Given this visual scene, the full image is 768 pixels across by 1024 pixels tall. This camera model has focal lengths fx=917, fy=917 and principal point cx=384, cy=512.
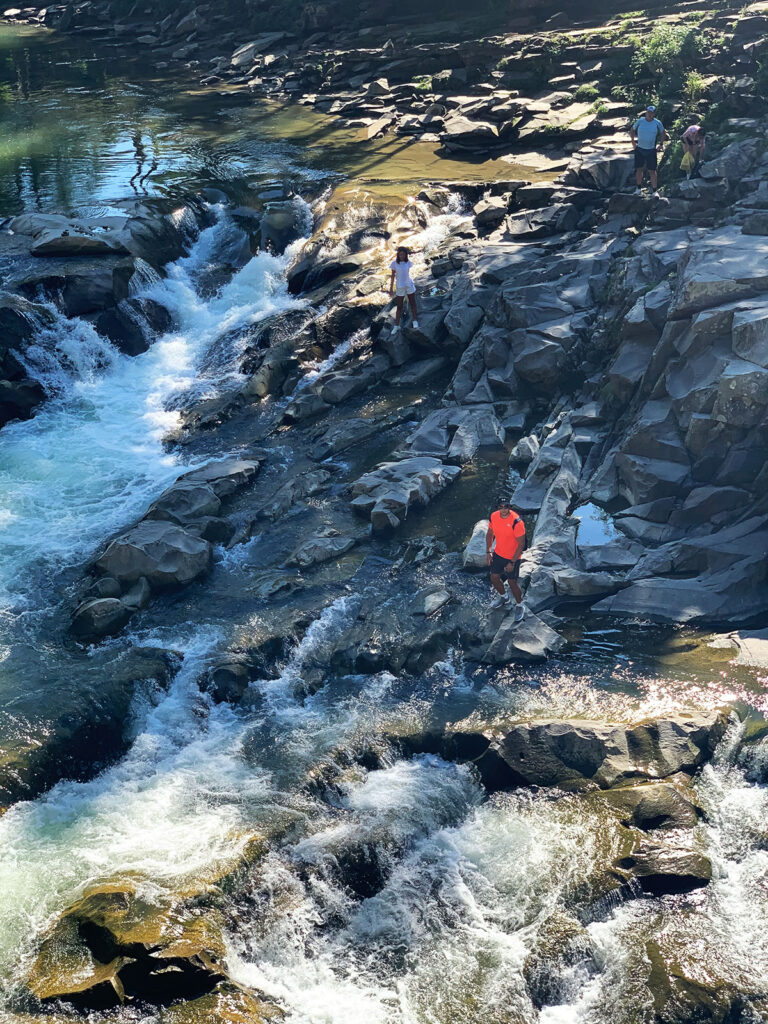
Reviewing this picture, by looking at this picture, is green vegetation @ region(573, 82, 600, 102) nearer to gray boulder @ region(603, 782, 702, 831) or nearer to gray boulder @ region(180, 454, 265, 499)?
gray boulder @ region(180, 454, 265, 499)

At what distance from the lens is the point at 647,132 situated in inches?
852

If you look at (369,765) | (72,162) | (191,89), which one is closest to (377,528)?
(369,765)

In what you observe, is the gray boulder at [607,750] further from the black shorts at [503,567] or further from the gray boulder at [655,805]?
the black shorts at [503,567]

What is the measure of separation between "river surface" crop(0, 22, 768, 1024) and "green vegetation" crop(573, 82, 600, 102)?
21093 mm

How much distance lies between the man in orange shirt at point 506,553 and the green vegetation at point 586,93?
74.8ft

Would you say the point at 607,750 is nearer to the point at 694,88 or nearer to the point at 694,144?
the point at 694,144

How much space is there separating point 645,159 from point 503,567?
44.4ft

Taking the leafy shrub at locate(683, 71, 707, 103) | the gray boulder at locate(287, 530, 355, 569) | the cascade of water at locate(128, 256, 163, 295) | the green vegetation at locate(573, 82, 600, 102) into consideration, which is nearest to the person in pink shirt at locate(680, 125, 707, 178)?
the leafy shrub at locate(683, 71, 707, 103)

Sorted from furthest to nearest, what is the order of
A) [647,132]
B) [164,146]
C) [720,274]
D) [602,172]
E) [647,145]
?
[164,146], [602,172], [647,145], [647,132], [720,274]

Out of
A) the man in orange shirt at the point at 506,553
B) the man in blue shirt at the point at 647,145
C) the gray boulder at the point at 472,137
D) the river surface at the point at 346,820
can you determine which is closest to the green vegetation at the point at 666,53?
the gray boulder at the point at 472,137

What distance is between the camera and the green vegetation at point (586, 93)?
31.1 metres

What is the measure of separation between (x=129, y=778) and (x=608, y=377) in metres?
10.7

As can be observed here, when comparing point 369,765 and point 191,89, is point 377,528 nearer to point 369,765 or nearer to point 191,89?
point 369,765

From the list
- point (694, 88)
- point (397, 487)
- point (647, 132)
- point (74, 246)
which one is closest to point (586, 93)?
point (694, 88)
